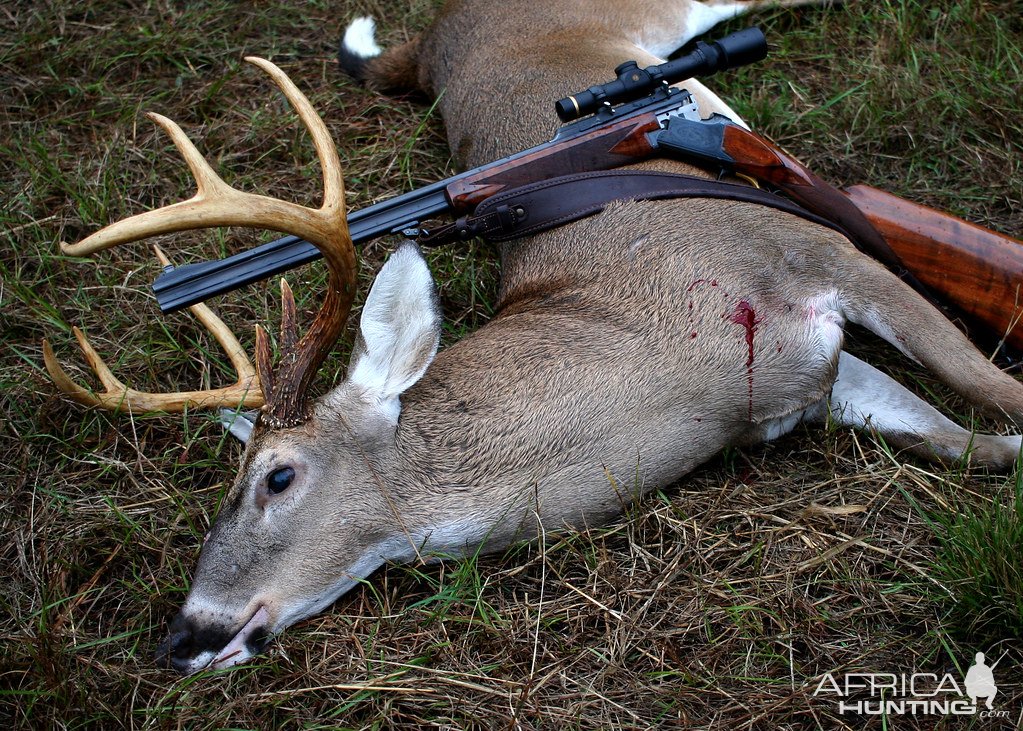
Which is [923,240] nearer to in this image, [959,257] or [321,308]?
[959,257]

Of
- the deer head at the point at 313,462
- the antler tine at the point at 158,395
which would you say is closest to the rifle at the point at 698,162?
the deer head at the point at 313,462

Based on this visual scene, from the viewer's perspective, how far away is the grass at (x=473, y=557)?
2756mm

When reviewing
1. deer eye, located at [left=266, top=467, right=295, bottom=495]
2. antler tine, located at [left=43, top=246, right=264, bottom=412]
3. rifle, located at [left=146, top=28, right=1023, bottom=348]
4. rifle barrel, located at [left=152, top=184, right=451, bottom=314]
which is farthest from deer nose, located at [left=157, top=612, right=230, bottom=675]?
rifle, located at [left=146, top=28, right=1023, bottom=348]

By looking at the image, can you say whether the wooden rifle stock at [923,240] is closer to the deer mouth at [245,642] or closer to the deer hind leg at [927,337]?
the deer hind leg at [927,337]

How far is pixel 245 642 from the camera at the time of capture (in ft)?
9.49

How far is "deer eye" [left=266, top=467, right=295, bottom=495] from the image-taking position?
9.59 ft

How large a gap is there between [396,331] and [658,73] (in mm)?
1364

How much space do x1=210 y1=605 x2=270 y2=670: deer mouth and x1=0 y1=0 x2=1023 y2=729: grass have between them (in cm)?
6

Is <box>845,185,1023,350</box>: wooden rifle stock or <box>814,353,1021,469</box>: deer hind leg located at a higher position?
<box>845,185,1023,350</box>: wooden rifle stock

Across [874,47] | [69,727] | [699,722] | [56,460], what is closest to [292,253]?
[56,460]

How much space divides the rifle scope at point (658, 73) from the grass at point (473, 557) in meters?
0.76

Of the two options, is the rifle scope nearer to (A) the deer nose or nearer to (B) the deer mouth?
(B) the deer mouth

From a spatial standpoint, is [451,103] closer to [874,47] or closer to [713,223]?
[713,223]

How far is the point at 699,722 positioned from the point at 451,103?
2.84 metres
